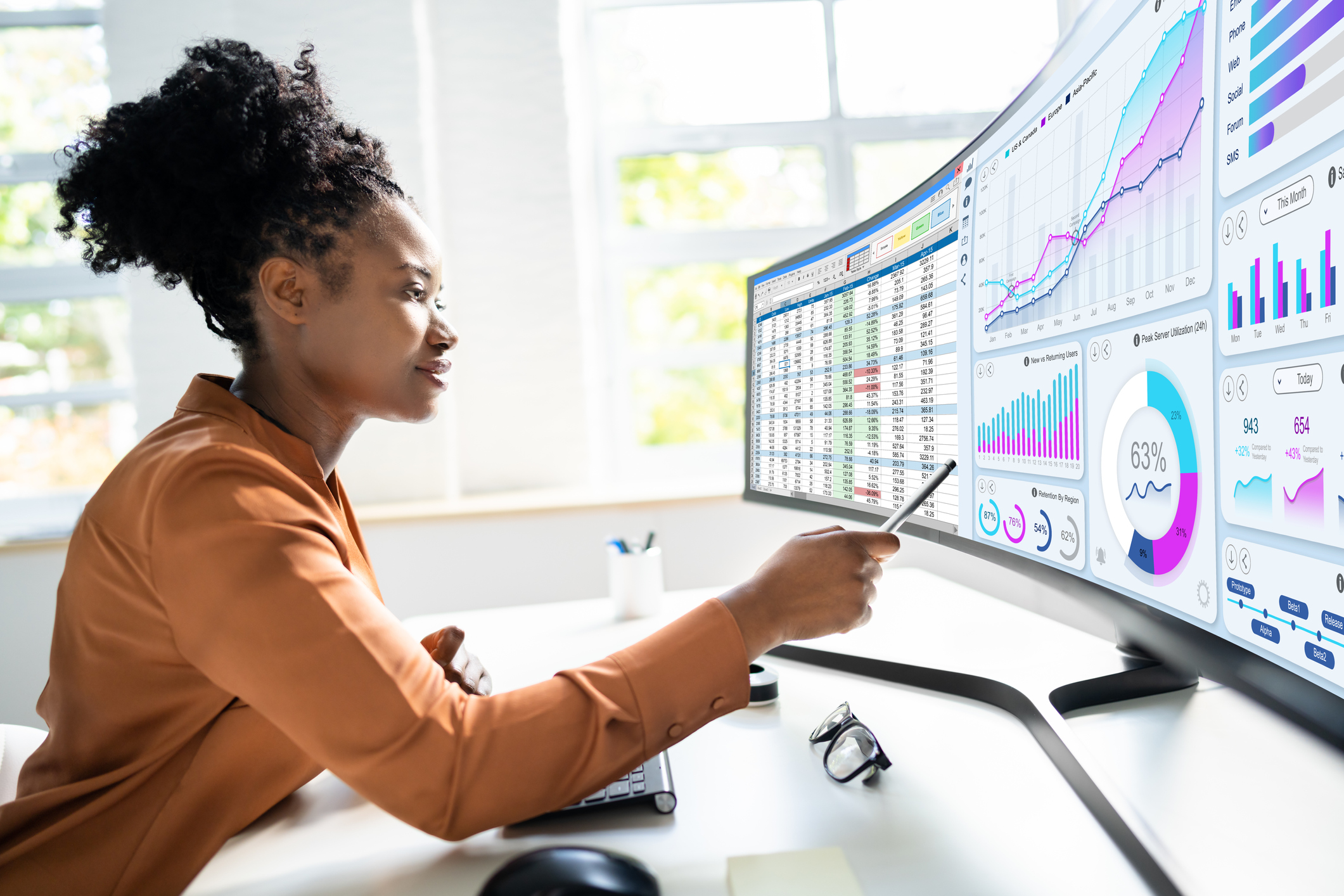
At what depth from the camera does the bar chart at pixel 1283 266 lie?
398 mm

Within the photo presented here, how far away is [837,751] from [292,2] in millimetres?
2629

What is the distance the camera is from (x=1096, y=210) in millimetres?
615

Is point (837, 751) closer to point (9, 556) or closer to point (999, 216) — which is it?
point (999, 216)

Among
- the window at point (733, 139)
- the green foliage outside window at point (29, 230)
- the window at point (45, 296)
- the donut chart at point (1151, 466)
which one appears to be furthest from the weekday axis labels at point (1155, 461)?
the green foliage outside window at point (29, 230)

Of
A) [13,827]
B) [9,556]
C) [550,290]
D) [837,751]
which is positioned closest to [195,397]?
[13,827]

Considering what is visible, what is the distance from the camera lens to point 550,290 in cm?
243

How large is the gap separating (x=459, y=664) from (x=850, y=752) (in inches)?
17.7

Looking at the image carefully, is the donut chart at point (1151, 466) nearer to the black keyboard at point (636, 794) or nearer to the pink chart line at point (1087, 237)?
the pink chart line at point (1087, 237)

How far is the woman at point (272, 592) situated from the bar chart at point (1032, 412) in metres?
0.15

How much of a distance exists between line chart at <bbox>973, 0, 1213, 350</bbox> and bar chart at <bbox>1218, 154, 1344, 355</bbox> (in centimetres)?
3

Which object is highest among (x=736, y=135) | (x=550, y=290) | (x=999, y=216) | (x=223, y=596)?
(x=736, y=135)

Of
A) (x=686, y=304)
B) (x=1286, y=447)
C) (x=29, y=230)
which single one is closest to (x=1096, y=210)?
(x=1286, y=447)

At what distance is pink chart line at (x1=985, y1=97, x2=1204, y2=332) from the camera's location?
516 millimetres

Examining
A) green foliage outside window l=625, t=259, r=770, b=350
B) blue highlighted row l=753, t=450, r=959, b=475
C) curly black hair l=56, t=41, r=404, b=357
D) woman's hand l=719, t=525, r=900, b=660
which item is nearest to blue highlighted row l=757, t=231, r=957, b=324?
blue highlighted row l=753, t=450, r=959, b=475
